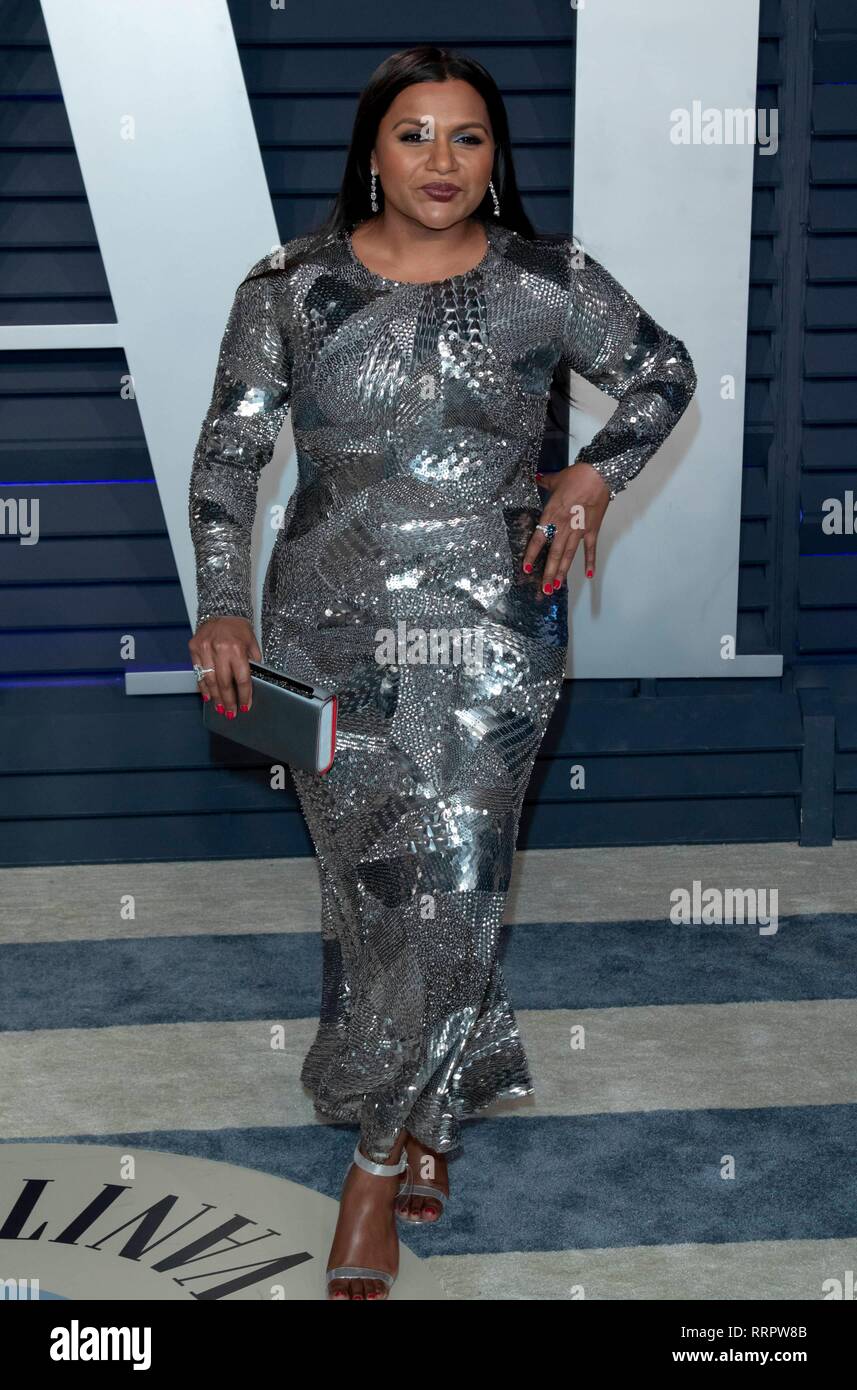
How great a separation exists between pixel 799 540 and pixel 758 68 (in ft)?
3.92

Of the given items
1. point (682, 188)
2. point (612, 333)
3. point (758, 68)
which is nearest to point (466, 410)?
point (612, 333)

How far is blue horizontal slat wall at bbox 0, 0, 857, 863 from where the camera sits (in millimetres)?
4141

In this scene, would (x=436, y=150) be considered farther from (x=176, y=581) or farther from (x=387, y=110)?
(x=176, y=581)

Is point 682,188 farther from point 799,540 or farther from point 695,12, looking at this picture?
point 799,540

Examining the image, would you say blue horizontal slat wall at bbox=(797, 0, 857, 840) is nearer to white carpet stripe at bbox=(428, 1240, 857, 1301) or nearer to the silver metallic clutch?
white carpet stripe at bbox=(428, 1240, 857, 1301)

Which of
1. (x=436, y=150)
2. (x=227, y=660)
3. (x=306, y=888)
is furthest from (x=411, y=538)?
(x=306, y=888)

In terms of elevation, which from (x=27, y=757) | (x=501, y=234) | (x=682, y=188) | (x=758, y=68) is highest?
(x=758, y=68)

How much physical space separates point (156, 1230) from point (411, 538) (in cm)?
106

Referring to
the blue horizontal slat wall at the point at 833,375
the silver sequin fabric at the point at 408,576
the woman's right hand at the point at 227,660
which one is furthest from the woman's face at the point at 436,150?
the blue horizontal slat wall at the point at 833,375

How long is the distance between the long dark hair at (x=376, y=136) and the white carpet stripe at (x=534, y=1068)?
1.24 metres

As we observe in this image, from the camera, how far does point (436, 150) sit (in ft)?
7.67

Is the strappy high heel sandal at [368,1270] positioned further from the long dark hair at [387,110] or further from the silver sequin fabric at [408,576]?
the long dark hair at [387,110]

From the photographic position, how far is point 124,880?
4219mm
